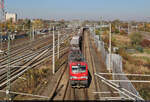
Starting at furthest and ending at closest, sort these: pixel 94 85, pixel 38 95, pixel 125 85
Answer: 1. pixel 94 85
2. pixel 38 95
3. pixel 125 85

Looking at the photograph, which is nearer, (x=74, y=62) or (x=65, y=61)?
(x=74, y=62)

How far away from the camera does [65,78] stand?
2050 cm

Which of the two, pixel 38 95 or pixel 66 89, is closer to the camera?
pixel 38 95

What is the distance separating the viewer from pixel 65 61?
93.4 ft

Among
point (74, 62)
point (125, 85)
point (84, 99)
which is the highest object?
point (74, 62)

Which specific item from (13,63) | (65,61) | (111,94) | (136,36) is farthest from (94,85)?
(136,36)

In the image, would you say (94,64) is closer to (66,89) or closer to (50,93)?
(66,89)

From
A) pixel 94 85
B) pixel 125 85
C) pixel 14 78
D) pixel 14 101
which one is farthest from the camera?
pixel 14 78

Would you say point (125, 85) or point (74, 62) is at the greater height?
point (74, 62)

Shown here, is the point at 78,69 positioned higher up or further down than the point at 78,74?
→ higher up

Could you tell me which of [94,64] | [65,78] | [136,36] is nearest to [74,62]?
[65,78]

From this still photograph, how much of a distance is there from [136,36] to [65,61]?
124 ft

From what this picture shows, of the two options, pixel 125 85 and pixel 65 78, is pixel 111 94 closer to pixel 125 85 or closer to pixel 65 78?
pixel 125 85

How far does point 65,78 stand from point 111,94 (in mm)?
6667
